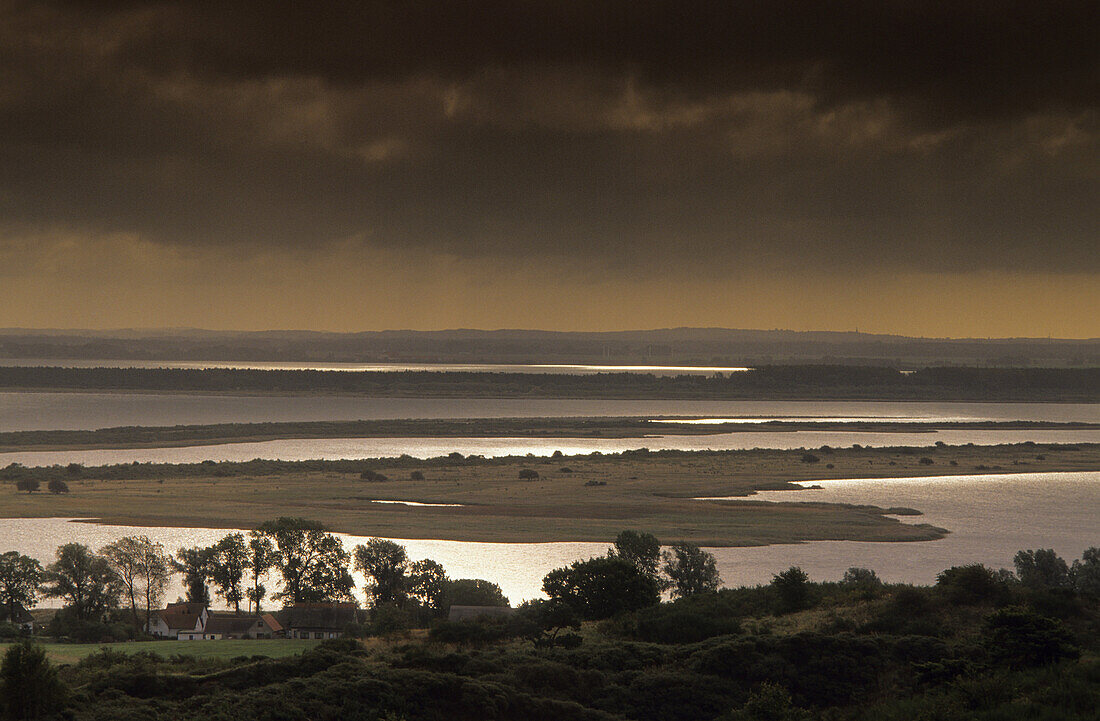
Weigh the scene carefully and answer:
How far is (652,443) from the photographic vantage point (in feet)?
287

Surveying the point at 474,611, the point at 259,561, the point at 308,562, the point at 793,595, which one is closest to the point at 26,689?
the point at 474,611

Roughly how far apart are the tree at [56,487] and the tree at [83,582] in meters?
A: 22.9

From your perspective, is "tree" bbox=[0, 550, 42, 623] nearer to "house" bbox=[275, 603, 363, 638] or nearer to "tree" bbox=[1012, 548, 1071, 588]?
"house" bbox=[275, 603, 363, 638]

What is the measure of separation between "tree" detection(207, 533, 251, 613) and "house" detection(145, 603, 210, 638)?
2593 mm

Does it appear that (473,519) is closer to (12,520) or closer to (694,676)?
(12,520)

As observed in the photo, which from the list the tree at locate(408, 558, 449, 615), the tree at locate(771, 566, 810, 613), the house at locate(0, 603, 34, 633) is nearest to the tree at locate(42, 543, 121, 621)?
the house at locate(0, 603, 34, 633)

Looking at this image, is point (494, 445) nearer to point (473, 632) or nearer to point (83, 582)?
point (83, 582)

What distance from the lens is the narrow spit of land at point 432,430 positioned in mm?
88062

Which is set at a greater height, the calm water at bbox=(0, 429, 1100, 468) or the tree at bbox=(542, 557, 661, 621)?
the calm water at bbox=(0, 429, 1100, 468)

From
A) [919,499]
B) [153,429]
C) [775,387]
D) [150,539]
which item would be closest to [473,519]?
[150,539]

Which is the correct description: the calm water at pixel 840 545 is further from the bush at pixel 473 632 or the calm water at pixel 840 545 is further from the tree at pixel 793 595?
the bush at pixel 473 632

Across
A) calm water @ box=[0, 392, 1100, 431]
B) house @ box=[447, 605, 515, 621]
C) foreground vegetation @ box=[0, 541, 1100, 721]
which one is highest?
calm water @ box=[0, 392, 1100, 431]

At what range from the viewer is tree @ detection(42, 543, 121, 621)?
35500 mm

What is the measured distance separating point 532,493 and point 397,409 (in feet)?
250
